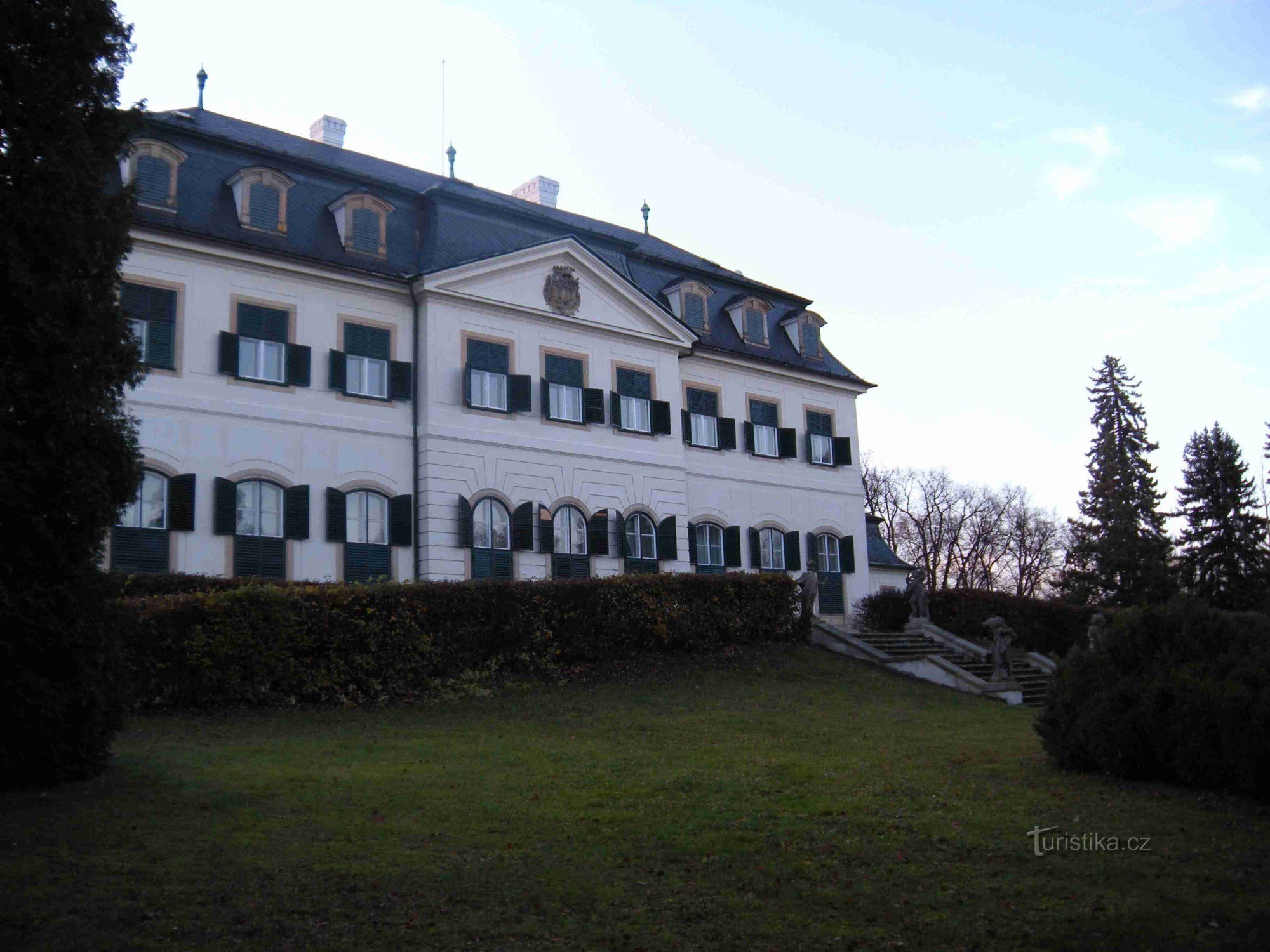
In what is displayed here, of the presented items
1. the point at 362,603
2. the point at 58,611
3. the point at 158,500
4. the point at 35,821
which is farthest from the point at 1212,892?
the point at 158,500

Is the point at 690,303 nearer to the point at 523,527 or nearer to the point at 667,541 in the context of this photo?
the point at 667,541

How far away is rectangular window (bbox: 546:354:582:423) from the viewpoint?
26.7 meters

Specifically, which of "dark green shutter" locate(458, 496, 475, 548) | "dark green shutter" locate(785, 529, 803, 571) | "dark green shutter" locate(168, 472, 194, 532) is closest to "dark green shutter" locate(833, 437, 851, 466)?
"dark green shutter" locate(785, 529, 803, 571)

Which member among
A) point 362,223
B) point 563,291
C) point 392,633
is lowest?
point 392,633

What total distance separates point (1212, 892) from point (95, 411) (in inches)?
368

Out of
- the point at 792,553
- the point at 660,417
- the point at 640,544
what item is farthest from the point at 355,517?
the point at 792,553

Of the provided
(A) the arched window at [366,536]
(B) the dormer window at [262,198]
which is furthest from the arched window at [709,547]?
(B) the dormer window at [262,198]

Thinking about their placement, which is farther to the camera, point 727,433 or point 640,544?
point 727,433

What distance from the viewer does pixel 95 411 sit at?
10.4m

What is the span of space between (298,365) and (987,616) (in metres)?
18.6

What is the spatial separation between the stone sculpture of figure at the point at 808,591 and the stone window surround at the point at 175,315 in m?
13.0

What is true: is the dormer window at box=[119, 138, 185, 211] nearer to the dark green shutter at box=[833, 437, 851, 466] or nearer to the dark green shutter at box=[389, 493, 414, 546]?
the dark green shutter at box=[389, 493, 414, 546]

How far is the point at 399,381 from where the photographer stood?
24312 millimetres

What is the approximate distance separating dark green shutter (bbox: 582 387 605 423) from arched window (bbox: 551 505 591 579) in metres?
2.16
